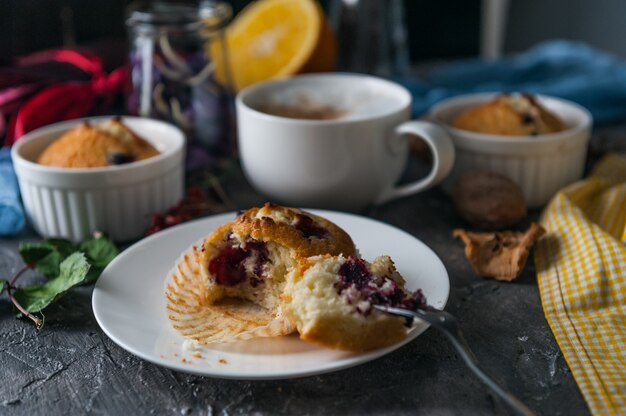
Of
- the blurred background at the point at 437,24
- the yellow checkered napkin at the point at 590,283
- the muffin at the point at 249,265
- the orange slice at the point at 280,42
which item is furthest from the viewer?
the blurred background at the point at 437,24

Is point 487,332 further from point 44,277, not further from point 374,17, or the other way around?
point 374,17

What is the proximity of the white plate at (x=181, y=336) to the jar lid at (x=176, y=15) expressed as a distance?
552 millimetres

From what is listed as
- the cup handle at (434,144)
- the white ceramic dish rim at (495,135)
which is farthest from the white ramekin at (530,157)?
the cup handle at (434,144)

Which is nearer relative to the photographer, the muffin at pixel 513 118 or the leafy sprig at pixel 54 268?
the leafy sprig at pixel 54 268

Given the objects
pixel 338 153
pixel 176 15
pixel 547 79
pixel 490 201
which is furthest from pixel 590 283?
pixel 547 79

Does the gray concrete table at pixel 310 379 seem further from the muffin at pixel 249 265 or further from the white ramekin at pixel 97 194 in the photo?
the white ramekin at pixel 97 194

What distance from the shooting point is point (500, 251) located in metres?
1.33

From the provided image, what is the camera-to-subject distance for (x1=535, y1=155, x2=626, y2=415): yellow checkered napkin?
1.00 meters

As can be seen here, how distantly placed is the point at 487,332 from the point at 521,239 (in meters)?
0.26

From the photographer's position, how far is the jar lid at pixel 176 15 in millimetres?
1648

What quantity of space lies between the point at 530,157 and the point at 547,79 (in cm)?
83

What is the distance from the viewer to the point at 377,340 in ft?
3.19

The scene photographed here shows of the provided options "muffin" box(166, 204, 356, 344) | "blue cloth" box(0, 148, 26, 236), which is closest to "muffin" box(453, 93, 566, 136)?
"muffin" box(166, 204, 356, 344)

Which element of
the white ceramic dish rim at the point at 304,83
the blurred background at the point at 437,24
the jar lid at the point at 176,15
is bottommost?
the blurred background at the point at 437,24
